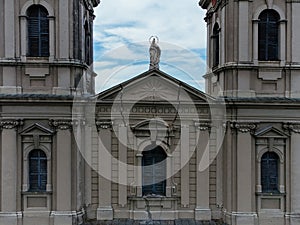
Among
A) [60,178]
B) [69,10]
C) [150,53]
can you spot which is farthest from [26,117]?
[150,53]

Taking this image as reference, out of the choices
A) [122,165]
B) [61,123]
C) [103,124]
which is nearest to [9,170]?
[61,123]

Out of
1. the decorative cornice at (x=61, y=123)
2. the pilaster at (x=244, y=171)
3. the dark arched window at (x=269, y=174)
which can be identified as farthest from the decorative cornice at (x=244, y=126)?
the decorative cornice at (x=61, y=123)

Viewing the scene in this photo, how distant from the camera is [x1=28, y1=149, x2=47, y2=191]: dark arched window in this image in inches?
757

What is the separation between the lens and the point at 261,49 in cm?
1959

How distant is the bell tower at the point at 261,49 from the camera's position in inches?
756

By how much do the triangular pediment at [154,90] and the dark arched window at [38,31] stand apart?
3.11 metres

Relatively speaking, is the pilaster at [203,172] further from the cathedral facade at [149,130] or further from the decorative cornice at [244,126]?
the decorative cornice at [244,126]

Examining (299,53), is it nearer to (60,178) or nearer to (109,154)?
(109,154)

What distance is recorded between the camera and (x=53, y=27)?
62.2 ft

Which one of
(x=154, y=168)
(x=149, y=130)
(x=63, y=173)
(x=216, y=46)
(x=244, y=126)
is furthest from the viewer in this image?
(x=216, y=46)

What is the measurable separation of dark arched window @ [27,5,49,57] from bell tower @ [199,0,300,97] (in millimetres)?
7513

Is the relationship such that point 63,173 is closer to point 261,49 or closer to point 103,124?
point 103,124

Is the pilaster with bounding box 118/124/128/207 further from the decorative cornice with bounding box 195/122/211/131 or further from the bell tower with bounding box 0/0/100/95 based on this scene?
the decorative cornice with bounding box 195/122/211/131

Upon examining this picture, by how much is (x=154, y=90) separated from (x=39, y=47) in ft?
16.9
